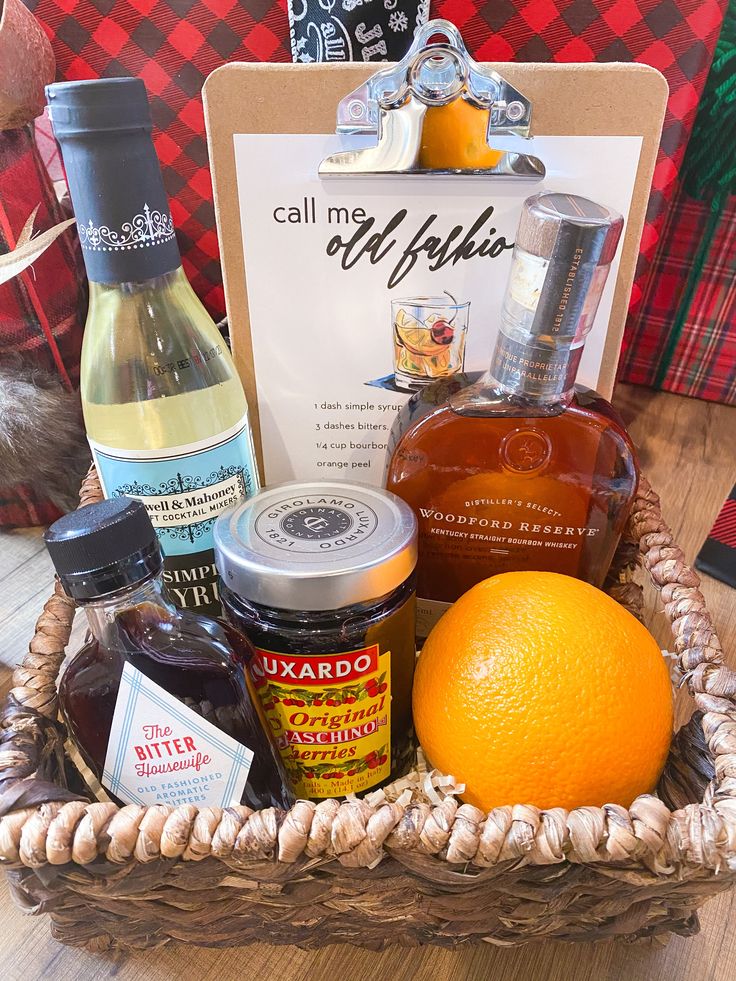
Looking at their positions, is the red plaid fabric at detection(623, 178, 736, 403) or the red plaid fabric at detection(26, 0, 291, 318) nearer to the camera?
the red plaid fabric at detection(26, 0, 291, 318)

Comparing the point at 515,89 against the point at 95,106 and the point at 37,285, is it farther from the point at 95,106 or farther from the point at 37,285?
the point at 37,285

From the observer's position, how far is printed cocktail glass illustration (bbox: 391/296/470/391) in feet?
1.75

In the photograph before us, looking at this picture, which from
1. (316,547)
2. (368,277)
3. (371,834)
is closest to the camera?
(371,834)

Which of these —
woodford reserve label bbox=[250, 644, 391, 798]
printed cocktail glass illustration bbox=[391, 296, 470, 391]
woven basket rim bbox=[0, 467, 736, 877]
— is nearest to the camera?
woven basket rim bbox=[0, 467, 736, 877]

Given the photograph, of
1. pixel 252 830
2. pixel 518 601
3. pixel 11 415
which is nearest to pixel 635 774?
pixel 518 601

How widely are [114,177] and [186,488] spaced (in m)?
0.20

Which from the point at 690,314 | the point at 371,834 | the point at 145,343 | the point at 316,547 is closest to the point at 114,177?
the point at 145,343

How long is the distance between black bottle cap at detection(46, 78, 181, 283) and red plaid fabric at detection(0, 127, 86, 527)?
21 centimetres

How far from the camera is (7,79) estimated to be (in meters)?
0.55

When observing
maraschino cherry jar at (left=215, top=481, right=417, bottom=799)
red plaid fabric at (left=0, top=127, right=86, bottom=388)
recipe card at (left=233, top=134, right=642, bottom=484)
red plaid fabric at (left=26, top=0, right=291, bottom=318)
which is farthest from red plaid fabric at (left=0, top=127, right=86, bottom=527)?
maraschino cherry jar at (left=215, top=481, right=417, bottom=799)

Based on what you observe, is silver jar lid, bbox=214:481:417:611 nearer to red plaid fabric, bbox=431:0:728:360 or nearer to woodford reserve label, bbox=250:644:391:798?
woodford reserve label, bbox=250:644:391:798

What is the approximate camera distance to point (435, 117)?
1.52 feet

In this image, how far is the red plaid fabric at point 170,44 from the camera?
1.95 feet

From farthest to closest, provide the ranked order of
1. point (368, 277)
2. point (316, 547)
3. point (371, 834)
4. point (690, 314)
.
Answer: point (690, 314)
point (368, 277)
point (316, 547)
point (371, 834)
